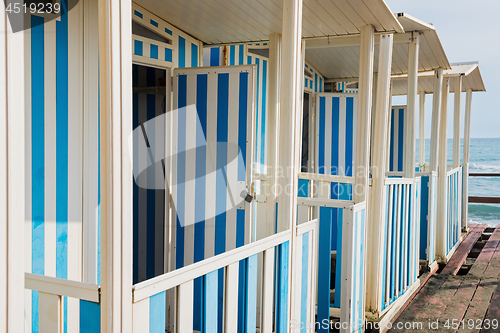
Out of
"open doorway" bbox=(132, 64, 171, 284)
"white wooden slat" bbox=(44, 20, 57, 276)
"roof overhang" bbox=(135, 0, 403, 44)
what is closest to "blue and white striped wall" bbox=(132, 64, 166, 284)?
"open doorway" bbox=(132, 64, 171, 284)

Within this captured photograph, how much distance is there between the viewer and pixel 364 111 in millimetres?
3141

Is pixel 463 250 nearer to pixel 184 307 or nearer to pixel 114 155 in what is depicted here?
pixel 184 307

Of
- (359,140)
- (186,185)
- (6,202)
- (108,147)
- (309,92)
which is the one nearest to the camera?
(6,202)

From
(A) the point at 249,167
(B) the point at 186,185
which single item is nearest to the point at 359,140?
(A) the point at 249,167

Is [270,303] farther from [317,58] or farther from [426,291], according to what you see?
[317,58]

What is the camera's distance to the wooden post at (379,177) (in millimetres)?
3408

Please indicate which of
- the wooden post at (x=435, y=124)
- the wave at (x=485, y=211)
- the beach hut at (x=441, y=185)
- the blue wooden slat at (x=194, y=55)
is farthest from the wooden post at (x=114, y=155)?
the wave at (x=485, y=211)

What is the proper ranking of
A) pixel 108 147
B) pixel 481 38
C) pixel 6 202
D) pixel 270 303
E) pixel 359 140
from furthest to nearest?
pixel 481 38
pixel 359 140
pixel 270 303
pixel 108 147
pixel 6 202

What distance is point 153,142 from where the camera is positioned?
3.51 m

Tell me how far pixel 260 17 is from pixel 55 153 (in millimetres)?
1754

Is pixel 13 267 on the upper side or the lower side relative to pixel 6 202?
lower

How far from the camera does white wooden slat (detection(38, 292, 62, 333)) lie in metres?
1.30

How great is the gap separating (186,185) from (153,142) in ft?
1.61

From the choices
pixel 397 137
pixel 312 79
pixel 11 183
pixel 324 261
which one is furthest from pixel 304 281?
pixel 397 137
